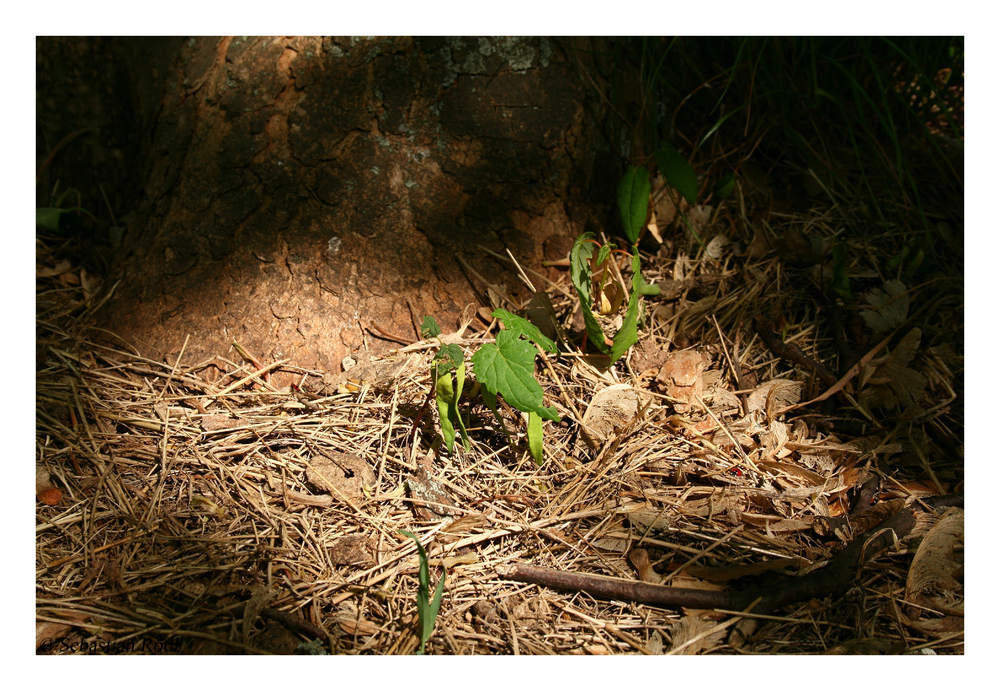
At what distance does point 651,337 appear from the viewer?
1.96 m

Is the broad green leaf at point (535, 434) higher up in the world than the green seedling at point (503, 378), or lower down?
lower down

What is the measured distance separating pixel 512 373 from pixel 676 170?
33.9 inches

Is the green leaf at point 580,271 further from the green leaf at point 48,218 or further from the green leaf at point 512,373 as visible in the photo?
the green leaf at point 48,218

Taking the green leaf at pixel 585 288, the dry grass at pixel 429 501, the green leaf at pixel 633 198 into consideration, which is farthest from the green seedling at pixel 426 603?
the green leaf at pixel 633 198

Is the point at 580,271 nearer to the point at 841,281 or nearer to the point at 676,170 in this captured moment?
the point at 676,170

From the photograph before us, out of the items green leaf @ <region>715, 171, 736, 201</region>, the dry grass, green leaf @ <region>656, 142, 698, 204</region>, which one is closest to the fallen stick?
the dry grass

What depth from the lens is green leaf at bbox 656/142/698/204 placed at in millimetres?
1980

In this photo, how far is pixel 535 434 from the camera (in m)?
1.59

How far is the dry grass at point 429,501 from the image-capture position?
1.36 metres

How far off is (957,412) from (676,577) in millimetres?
916

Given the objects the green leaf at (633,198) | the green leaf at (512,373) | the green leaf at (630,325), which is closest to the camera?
the green leaf at (512,373)

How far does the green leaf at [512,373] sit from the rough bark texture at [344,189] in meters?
0.48

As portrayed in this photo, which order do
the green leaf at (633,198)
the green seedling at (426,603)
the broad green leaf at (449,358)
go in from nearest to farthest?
the green seedling at (426,603) → the broad green leaf at (449,358) → the green leaf at (633,198)

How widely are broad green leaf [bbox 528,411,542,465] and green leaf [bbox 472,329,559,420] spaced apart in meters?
0.05
